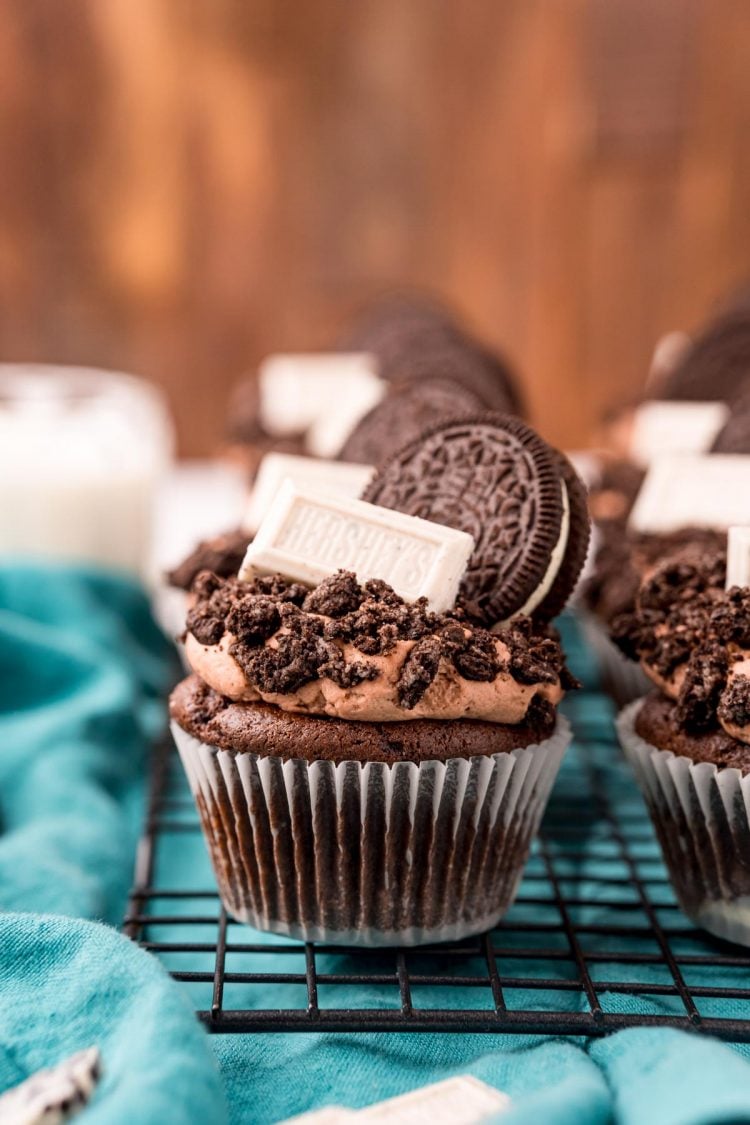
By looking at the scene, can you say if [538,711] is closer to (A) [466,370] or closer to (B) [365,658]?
(B) [365,658]

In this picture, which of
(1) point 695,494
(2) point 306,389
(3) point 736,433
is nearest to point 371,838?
(1) point 695,494

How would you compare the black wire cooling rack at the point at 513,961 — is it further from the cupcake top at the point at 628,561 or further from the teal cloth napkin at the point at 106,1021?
the cupcake top at the point at 628,561

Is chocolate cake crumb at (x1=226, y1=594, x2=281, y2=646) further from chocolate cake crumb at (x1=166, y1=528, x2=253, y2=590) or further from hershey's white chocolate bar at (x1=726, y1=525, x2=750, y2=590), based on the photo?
hershey's white chocolate bar at (x1=726, y1=525, x2=750, y2=590)

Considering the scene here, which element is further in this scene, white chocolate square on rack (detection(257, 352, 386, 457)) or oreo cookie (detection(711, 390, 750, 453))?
white chocolate square on rack (detection(257, 352, 386, 457))

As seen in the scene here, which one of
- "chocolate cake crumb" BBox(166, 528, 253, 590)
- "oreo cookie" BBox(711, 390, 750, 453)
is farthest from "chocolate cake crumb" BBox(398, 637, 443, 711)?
"oreo cookie" BBox(711, 390, 750, 453)

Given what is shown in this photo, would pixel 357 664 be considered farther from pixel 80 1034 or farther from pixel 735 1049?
pixel 735 1049

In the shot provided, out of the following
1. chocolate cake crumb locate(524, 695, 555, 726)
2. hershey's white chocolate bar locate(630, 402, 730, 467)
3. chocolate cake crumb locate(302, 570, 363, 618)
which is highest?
chocolate cake crumb locate(302, 570, 363, 618)
